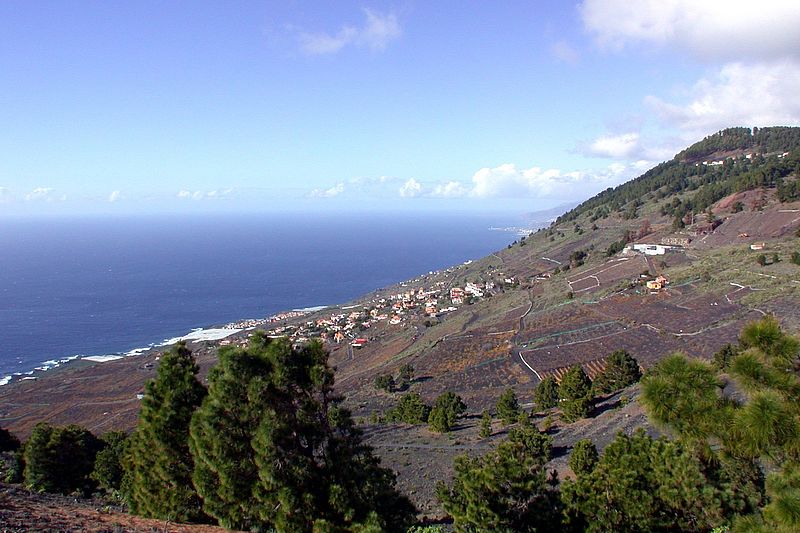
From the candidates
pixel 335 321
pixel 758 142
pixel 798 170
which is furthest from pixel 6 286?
pixel 758 142

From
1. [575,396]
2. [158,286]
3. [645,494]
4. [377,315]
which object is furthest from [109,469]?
[158,286]

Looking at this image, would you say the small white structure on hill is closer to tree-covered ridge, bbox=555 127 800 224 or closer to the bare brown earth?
the bare brown earth

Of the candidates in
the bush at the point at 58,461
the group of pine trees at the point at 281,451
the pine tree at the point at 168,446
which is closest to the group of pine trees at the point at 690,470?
the group of pine trees at the point at 281,451

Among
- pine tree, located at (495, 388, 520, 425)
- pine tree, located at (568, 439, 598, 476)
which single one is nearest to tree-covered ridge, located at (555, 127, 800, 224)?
pine tree, located at (495, 388, 520, 425)

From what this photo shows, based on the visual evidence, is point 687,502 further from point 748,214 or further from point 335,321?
point 748,214

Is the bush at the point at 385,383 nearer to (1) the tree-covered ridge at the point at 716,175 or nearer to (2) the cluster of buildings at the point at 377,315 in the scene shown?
(2) the cluster of buildings at the point at 377,315
